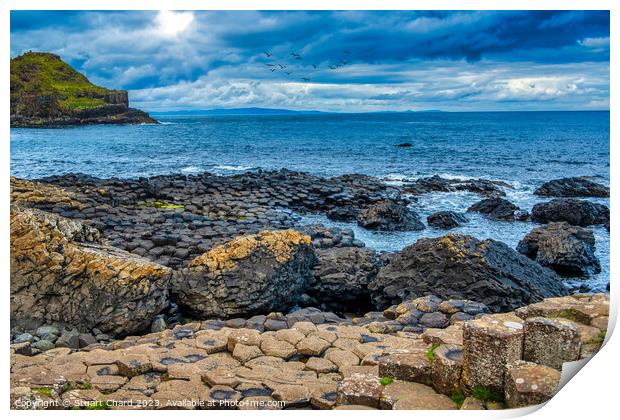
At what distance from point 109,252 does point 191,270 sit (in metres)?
1.63

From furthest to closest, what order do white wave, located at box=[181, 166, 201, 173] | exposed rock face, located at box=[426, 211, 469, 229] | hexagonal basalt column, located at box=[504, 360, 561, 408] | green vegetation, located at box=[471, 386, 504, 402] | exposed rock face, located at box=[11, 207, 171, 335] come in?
white wave, located at box=[181, 166, 201, 173], exposed rock face, located at box=[426, 211, 469, 229], exposed rock face, located at box=[11, 207, 171, 335], green vegetation, located at box=[471, 386, 504, 402], hexagonal basalt column, located at box=[504, 360, 561, 408]

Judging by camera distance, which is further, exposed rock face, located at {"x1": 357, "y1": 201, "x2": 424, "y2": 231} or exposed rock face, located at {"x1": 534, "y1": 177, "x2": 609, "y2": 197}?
exposed rock face, located at {"x1": 534, "y1": 177, "x2": 609, "y2": 197}

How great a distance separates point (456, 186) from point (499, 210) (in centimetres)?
587

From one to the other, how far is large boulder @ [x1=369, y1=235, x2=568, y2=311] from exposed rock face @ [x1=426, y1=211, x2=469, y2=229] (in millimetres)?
7142

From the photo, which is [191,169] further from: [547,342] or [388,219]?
[547,342]

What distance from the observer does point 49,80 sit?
10852 millimetres

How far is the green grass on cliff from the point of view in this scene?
29.1 feet

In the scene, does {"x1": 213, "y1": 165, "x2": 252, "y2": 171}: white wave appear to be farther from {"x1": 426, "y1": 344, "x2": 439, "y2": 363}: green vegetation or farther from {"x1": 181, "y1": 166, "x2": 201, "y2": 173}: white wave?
{"x1": 426, "y1": 344, "x2": 439, "y2": 363}: green vegetation

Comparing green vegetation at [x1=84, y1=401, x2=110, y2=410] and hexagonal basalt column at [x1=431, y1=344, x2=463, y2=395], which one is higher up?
hexagonal basalt column at [x1=431, y1=344, x2=463, y2=395]

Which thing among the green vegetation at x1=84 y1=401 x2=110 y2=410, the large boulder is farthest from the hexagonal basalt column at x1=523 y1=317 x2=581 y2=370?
the large boulder

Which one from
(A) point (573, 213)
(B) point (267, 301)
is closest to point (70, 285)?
(B) point (267, 301)

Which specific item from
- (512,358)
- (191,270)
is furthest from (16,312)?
(512,358)

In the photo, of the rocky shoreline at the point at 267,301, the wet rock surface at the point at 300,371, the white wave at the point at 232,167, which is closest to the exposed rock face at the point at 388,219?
the rocky shoreline at the point at 267,301
